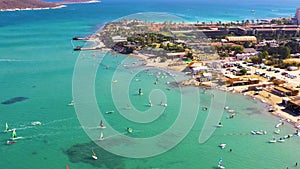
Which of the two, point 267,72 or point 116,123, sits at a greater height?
point 267,72

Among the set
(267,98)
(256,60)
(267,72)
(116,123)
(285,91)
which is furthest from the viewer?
(256,60)

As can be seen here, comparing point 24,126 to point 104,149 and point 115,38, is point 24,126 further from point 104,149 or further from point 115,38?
point 115,38

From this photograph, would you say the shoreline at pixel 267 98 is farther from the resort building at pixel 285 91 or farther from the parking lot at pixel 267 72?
the parking lot at pixel 267 72

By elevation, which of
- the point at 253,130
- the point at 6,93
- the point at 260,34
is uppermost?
the point at 260,34

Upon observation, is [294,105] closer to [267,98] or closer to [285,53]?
[267,98]

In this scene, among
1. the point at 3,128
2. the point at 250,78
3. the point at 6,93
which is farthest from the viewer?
the point at 250,78

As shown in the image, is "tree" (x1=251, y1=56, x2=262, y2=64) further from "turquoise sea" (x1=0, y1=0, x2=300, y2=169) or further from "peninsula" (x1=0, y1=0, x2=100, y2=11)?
"peninsula" (x1=0, y1=0, x2=100, y2=11)

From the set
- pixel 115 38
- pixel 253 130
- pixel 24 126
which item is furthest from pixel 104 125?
pixel 115 38

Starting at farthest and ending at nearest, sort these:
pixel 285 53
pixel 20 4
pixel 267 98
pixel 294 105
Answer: pixel 20 4 < pixel 285 53 < pixel 267 98 < pixel 294 105

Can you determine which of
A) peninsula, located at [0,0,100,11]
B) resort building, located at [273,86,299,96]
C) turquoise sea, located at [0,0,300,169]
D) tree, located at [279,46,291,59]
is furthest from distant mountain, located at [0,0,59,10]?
resort building, located at [273,86,299,96]

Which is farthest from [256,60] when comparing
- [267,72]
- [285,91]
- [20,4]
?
[20,4]

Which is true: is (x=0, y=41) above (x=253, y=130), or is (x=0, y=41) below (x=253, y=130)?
above
